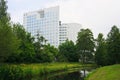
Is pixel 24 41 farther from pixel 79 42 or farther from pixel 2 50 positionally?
pixel 79 42

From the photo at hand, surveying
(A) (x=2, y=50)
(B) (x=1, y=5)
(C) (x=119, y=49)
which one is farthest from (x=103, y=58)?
(A) (x=2, y=50)

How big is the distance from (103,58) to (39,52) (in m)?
21.1

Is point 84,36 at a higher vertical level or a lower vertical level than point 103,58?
higher

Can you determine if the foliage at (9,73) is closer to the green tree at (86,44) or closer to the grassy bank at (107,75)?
the grassy bank at (107,75)

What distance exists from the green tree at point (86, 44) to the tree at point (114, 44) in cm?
2692

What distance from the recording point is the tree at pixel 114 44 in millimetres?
66562

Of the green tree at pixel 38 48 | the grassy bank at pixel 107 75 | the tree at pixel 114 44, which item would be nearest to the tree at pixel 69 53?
the green tree at pixel 38 48

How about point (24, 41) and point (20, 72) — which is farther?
point (24, 41)

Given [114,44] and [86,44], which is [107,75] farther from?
[86,44]

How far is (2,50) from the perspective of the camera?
4497 centimetres

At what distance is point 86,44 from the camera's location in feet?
319

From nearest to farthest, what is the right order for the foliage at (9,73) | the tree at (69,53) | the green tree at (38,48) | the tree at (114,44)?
the foliage at (9,73) → the tree at (114,44) → the green tree at (38,48) → the tree at (69,53)

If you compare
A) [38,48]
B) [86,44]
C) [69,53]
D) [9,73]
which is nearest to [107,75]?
[9,73]

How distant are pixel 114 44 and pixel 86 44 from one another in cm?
3084
